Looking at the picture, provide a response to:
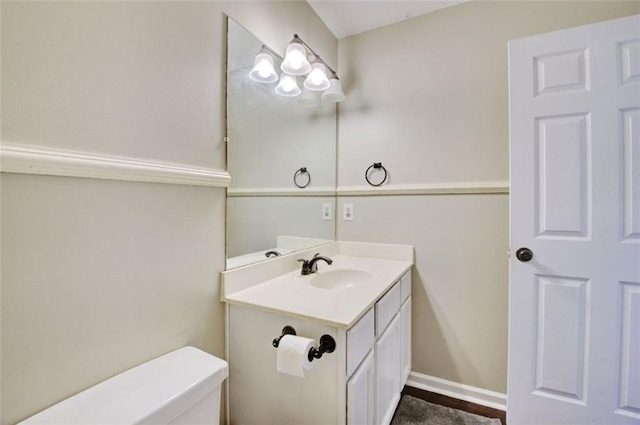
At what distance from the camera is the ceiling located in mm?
1740

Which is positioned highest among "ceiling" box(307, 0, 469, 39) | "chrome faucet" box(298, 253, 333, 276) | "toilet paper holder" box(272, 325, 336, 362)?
"ceiling" box(307, 0, 469, 39)

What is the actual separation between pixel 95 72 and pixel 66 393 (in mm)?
875

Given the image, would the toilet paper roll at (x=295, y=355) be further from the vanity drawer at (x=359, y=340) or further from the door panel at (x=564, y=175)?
the door panel at (x=564, y=175)

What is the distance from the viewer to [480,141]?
1670 millimetres

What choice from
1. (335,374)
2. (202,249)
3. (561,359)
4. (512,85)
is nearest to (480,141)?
(512,85)

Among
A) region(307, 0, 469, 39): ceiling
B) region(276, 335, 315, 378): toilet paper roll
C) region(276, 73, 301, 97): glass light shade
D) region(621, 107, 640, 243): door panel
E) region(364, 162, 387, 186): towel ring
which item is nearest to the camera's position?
region(276, 335, 315, 378): toilet paper roll

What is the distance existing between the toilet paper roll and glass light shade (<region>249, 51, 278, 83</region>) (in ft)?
3.91

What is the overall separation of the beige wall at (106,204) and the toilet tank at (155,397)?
0.04m

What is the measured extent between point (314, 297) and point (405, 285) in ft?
2.53

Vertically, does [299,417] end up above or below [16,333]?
below

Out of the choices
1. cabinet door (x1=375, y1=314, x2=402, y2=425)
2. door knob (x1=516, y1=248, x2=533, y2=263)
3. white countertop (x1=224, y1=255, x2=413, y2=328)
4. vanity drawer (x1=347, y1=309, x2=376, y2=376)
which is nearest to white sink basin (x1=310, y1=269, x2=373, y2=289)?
white countertop (x1=224, y1=255, x2=413, y2=328)

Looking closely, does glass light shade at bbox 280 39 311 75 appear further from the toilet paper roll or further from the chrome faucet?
the toilet paper roll

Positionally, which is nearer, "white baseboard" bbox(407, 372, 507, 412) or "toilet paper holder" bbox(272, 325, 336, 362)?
"toilet paper holder" bbox(272, 325, 336, 362)

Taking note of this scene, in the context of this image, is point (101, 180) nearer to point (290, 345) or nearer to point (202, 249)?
point (202, 249)
